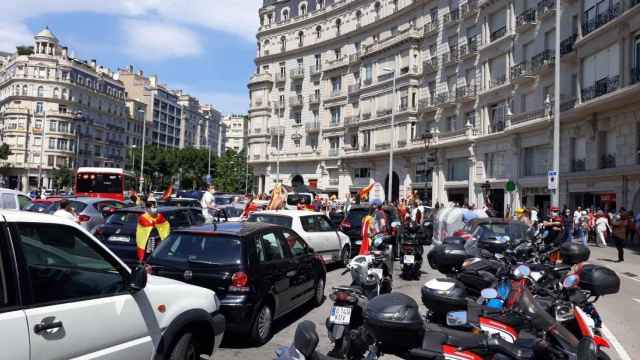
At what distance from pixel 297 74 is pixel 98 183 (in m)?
29.6

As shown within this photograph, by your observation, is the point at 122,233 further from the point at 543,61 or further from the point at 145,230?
the point at 543,61

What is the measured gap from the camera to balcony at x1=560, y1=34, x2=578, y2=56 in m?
27.2

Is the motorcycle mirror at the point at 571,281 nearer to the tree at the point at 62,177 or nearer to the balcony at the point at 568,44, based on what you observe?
the balcony at the point at 568,44

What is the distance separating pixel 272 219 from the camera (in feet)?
41.0

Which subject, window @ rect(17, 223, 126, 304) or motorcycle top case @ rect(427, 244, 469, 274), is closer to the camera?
window @ rect(17, 223, 126, 304)

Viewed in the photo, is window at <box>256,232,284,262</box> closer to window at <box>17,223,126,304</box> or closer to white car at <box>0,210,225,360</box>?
white car at <box>0,210,225,360</box>

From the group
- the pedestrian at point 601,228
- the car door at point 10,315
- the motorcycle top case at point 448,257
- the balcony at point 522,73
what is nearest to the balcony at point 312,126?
the balcony at point 522,73

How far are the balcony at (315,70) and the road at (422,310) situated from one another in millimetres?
45433

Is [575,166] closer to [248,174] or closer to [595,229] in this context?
[595,229]

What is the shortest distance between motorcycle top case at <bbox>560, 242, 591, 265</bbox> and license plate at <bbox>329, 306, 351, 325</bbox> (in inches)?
150

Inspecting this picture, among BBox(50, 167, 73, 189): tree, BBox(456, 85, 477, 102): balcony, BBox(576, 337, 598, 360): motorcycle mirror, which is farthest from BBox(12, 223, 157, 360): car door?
BBox(50, 167, 73, 189): tree

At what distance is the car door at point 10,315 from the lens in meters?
2.99

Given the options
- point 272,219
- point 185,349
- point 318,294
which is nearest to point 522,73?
point 272,219

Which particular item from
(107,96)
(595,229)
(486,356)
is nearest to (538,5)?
(595,229)
